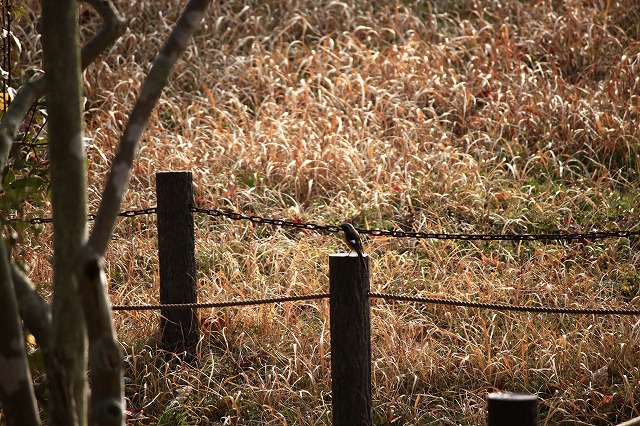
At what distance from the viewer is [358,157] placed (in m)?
5.57

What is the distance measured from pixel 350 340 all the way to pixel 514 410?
1171 mm

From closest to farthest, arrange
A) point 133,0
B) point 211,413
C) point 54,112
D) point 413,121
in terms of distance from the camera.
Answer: point 54,112 → point 211,413 → point 413,121 → point 133,0

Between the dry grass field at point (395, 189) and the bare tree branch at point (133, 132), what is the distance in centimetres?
208

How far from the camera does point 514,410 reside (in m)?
1.57

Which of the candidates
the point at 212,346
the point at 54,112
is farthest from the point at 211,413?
the point at 54,112

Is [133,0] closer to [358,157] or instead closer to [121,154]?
[358,157]

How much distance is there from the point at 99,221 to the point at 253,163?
4.24 metres

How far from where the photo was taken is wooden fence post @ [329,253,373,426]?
8.76ft

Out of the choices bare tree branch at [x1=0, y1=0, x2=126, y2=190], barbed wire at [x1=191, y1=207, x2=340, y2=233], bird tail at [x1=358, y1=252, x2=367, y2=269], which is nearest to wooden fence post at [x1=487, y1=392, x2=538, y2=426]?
bird tail at [x1=358, y1=252, x2=367, y2=269]

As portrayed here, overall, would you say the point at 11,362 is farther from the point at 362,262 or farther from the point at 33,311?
the point at 362,262

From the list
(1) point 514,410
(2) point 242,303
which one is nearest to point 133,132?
(1) point 514,410

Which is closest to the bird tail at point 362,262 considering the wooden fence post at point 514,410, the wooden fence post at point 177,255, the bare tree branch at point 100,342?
the wooden fence post at point 514,410

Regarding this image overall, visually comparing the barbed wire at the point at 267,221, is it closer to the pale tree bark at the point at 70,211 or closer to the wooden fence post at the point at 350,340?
the wooden fence post at the point at 350,340

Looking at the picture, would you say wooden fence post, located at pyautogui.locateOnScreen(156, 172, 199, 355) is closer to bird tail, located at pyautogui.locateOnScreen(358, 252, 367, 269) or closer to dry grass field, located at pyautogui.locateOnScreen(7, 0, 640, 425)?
dry grass field, located at pyautogui.locateOnScreen(7, 0, 640, 425)
